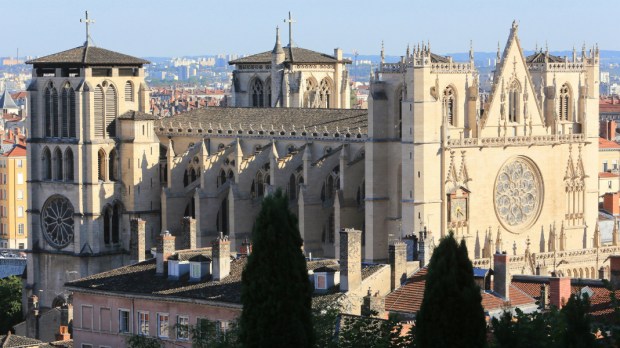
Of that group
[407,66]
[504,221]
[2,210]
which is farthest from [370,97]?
[2,210]

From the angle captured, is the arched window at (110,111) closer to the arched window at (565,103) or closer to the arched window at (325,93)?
the arched window at (325,93)

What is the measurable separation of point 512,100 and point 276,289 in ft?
193

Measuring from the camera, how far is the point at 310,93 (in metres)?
131

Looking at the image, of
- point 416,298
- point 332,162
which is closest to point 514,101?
point 332,162

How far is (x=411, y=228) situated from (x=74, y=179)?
2204cm

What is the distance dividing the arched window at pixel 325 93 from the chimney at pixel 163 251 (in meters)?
54.3

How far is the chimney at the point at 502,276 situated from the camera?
71.3 m

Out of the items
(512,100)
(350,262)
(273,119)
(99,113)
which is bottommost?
(350,262)

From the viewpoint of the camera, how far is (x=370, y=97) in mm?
106312

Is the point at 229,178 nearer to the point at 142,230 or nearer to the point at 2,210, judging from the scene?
the point at 142,230

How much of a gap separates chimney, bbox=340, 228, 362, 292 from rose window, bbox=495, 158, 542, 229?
126 feet

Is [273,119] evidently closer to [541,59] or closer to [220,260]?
[541,59]

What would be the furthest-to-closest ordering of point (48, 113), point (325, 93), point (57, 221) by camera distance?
1. point (325, 93)
2. point (48, 113)
3. point (57, 221)

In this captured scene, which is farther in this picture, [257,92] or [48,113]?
[257,92]
